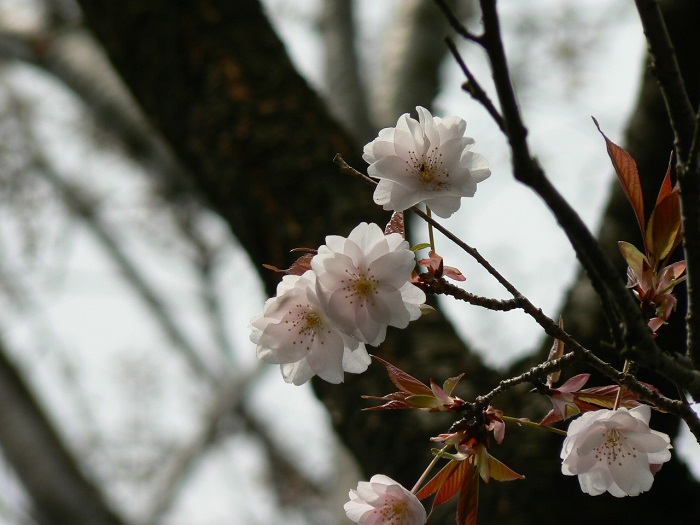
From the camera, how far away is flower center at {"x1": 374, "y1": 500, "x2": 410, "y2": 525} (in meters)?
0.59

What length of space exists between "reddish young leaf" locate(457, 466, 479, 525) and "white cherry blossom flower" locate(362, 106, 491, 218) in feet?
0.70

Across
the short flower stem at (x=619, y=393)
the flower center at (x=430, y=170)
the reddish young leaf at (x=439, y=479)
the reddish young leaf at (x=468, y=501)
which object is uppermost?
the flower center at (x=430, y=170)

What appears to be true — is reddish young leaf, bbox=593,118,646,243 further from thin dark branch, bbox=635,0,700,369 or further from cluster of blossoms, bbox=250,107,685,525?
thin dark branch, bbox=635,0,700,369

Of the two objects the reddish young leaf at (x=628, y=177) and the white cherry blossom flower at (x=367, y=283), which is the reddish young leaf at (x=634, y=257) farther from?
the white cherry blossom flower at (x=367, y=283)

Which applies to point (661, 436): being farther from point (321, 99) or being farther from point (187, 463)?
point (187, 463)

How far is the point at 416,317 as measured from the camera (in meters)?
0.54

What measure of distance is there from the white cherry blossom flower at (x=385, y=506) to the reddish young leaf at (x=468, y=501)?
3 cm

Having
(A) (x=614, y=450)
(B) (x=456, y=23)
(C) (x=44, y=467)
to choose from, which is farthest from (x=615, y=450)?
(C) (x=44, y=467)

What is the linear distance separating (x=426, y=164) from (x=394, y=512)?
0.94ft

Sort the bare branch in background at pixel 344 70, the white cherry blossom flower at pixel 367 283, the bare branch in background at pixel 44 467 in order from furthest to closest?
the bare branch in background at pixel 344 70 → the bare branch in background at pixel 44 467 → the white cherry blossom flower at pixel 367 283

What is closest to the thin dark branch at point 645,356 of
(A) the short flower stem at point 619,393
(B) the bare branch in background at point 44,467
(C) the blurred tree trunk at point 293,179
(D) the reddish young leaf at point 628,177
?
(A) the short flower stem at point 619,393

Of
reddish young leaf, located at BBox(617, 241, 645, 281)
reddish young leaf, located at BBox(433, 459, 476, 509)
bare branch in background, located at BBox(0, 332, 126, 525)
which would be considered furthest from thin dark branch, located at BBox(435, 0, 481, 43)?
bare branch in background, located at BBox(0, 332, 126, 525)

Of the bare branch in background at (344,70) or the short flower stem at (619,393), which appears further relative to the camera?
the bare branch in background at (344,70)

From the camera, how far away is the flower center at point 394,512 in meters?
0.59
